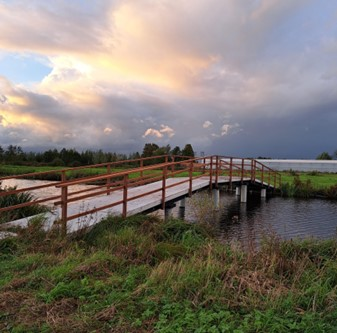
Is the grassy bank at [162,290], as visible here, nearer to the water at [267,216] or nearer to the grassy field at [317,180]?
the water at [267,216]

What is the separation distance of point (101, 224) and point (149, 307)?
13.3 ft

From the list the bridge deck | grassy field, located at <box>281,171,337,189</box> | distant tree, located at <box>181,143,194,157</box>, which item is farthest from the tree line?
the bridge deck

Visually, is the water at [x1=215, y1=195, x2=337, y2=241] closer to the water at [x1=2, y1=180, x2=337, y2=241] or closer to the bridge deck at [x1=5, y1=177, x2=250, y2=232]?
the water at [x1=2, y1=180, x2=337, y2=241]

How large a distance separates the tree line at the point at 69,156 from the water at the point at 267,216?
27.1 metres

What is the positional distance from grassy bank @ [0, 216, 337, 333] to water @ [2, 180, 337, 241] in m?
3.89

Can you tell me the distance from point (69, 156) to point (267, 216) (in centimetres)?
3680

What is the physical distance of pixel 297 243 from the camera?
5.68m

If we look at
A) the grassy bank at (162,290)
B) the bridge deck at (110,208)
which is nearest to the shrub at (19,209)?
the bridge deck at (110,208)

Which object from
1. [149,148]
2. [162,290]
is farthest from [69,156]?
[162,290]

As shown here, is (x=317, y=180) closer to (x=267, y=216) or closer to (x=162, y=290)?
(x=267, y=216)

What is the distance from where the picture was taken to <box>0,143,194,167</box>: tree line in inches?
1719

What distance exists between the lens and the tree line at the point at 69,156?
143 feet

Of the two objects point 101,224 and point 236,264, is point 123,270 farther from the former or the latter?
point 101,224

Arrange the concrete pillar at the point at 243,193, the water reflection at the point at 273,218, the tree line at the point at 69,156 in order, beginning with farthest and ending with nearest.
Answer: the tree line at the point at 69,156
the concrete pillar at the point at 243,193
the water reflection at the point at 273,218
